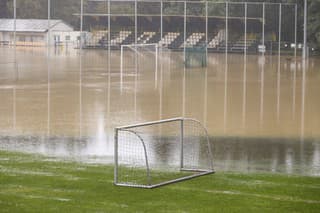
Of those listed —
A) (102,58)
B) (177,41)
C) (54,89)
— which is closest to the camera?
(54,89)

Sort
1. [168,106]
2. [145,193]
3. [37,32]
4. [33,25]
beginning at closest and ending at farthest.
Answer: [145,193], [168,106], [33,25], [37,32]

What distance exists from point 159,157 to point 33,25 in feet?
147

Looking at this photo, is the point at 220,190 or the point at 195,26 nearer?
the point at 220,190

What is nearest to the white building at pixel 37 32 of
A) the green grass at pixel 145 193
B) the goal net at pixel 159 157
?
the goal net at pixel 159 157

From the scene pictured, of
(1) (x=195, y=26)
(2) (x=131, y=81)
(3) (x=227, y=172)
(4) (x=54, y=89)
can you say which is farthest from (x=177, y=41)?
(3) (x=227, y=172)

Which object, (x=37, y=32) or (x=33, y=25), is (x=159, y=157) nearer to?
(x=33, y=25)

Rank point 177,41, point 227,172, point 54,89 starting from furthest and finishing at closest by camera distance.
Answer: point 177,41 < point 54,89 < point 227,172

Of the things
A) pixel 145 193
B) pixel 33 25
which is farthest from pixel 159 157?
pixel 33 25

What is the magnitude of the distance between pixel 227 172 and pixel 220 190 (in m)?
1.65

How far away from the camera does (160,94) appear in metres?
27.7

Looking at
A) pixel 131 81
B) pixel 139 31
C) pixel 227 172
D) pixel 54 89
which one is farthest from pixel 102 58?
pixel 227 172

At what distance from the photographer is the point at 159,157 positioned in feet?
48.5

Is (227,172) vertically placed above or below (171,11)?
below

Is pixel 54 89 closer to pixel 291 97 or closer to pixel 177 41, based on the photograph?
pixel 291 97
